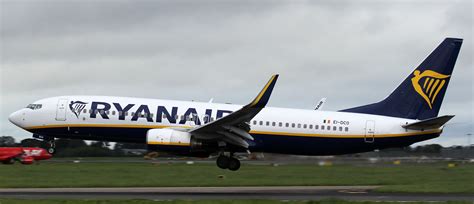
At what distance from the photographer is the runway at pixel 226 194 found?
112 feet

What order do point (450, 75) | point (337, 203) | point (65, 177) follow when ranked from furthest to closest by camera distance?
point (65, 177), point (450, 75), point (337, 203)

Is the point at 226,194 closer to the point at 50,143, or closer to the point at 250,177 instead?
the point at 50,143

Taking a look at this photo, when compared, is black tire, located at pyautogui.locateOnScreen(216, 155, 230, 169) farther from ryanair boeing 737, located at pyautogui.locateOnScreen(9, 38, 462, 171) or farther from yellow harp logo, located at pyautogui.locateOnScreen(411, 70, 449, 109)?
yellow harp logo, located at pyautogui.locateOnScreen(411, 70, 449, 109)

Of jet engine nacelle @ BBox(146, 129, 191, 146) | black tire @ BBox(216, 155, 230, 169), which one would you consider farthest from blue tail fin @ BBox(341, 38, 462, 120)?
jet engine nacelle @ BBox(146, 129, 191, 146)

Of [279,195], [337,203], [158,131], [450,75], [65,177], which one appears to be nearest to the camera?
[337,203]

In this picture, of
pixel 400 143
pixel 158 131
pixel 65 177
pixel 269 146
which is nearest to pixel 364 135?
pixel 400 143

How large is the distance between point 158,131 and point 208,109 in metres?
3.15

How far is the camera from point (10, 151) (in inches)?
2625

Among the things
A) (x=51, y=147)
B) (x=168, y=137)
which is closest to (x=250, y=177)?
(x=168, y=137)

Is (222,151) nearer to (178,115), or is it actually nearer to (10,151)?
(178,115)

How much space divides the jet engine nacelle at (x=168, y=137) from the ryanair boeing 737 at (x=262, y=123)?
49 mm

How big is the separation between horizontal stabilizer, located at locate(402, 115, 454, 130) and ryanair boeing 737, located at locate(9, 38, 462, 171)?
0.16 ft

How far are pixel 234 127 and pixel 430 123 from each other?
379 inches

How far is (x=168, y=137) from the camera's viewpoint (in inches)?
1544
